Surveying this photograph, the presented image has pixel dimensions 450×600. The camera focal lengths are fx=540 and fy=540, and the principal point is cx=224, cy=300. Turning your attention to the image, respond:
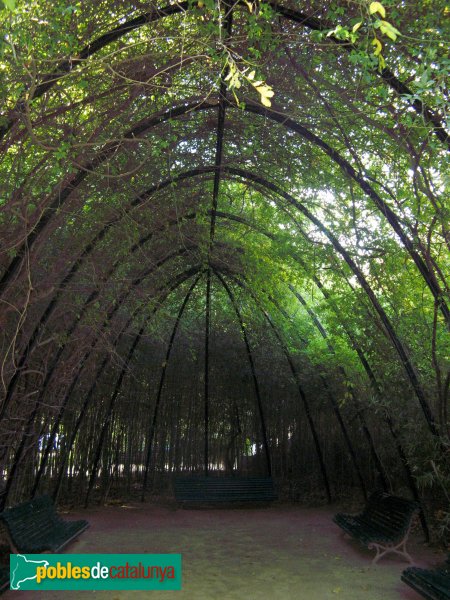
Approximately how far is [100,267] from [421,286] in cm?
359

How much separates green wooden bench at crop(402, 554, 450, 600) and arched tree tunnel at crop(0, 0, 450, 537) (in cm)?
131

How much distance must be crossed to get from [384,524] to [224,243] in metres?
4.42

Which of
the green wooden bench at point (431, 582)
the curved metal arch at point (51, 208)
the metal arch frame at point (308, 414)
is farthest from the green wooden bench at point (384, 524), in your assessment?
the curved metal arch at point (51, 208)

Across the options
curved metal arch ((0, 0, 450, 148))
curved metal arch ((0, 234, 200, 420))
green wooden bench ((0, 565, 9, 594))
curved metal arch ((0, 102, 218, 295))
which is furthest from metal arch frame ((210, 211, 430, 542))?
green wooden bench ((0, 565, 9, 594))

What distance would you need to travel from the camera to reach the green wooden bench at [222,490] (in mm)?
8898

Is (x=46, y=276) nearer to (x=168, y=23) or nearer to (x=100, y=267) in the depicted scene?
(x=100, y=267)

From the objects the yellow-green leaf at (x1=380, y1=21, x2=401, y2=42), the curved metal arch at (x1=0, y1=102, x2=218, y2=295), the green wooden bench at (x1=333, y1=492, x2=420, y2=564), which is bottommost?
the green wooden bench at (x1=333, y1=492, x2=420, y2=564)

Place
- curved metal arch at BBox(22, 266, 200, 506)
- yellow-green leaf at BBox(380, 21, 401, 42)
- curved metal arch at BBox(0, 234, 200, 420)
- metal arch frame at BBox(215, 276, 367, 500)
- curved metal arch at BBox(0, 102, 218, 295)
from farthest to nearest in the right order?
metal arch frame at BBox(215, 276, 367, 500) → curved metal arch at BBox(22, 266, 200, 506) → curved metal arch at BBox(0, 234, 200, 420) → curved metal arch at BBox(0, 102, 218, 295) → yellow-green leaf at BBox(380, 21, 401, 42)

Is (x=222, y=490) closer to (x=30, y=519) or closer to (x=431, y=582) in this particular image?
(x=30, y=519)

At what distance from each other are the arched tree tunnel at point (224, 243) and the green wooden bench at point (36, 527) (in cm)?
52

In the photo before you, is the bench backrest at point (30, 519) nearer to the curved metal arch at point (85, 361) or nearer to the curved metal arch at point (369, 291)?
the curved metal arch at point (85, 361)

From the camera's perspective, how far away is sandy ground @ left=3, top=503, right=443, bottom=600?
4.38 meters

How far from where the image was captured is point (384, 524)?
18.1ft

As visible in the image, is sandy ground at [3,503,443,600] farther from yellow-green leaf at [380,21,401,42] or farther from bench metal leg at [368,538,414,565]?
yellow-green leaf at [380,21,401,42]
